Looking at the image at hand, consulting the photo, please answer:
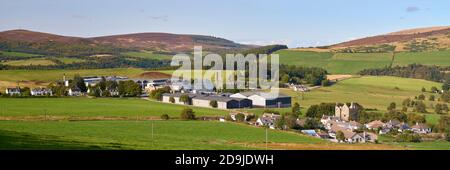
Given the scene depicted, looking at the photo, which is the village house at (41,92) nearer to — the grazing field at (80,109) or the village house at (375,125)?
the grazing field at (80,109)

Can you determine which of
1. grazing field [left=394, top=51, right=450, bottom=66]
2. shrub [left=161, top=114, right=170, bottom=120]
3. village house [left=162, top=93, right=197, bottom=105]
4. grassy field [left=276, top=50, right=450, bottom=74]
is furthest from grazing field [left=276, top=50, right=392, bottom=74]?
shrub [left=161, top=114, right=170, bottom=120]

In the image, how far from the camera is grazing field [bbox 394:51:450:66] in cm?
11666

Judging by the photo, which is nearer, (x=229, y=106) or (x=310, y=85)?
(x=229, y=106)

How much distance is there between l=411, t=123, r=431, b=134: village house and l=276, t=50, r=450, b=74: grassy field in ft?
197

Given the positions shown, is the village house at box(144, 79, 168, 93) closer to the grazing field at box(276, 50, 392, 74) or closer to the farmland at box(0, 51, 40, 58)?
the grazing field at box(276, 50, 392, 74)

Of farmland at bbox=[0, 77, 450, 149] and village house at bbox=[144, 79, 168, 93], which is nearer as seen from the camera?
farmland at bbox=[0, 77, 450, 149]

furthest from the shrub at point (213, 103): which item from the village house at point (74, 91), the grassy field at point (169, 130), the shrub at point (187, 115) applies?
the grassy field at point (169, 130)

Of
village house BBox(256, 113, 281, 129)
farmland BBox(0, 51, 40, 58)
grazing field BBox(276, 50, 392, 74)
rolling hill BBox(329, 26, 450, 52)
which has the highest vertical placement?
rolling hill BBox(329, 26, 450, 52)
